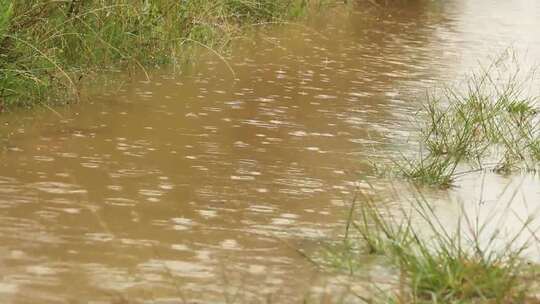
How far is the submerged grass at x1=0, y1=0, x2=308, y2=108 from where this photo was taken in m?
5.79

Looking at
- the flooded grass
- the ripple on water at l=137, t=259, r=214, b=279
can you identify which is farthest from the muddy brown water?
the flooded grass

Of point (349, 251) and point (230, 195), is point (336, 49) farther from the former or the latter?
point (349, 251)

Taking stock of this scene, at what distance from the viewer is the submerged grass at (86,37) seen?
19.0 ft

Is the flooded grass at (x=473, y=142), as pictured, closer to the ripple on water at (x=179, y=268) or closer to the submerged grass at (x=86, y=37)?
the ripple on water at (x=179, y=268)

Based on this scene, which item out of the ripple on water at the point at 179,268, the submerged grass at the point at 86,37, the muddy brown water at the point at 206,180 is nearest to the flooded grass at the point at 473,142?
A: the muddy brown water at the point at 206,180

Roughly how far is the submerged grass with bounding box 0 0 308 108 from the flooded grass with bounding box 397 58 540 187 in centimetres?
200

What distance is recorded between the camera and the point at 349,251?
3873 mm

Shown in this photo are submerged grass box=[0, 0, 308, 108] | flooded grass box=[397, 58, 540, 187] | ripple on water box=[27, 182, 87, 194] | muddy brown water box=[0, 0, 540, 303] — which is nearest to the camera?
muddy brown water box=[0, 0, 540, 303]

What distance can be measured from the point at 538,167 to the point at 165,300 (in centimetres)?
300

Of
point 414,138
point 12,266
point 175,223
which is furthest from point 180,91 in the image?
point 12,266

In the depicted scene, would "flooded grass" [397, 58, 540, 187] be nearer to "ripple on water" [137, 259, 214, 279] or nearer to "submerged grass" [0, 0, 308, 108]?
"ripple on water" [137, 259, 214, 279]

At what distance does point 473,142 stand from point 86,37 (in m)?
2.65

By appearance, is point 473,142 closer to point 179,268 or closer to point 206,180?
point 206,180

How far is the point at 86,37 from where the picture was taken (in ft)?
22.3
